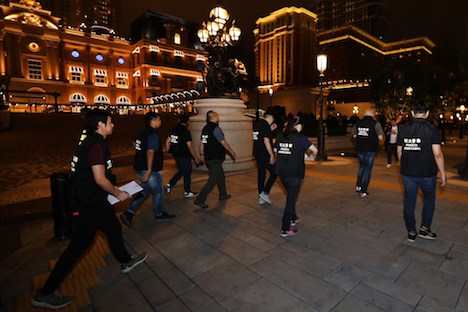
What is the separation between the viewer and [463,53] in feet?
33.9

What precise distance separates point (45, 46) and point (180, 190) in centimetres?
5137

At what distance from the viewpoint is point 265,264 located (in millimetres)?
3748

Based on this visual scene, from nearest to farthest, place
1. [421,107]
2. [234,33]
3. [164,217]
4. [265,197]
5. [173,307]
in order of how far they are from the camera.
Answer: [173,307], [421,107], [164,217], [265,197], [234,33]

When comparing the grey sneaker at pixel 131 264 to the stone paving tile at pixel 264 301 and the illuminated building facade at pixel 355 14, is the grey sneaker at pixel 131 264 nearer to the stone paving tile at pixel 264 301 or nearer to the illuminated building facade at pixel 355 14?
the stone paving tile at pixel 264 301

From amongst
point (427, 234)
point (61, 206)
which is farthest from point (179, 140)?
point (427, 234)

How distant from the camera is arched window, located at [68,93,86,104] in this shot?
47.8m

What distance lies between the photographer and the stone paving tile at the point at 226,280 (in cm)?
315

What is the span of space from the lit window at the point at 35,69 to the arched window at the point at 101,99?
8856 mm

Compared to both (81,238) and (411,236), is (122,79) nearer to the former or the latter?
(81,238)

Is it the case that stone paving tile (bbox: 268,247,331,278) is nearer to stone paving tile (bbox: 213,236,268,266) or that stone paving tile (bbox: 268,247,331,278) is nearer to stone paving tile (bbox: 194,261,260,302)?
stone paving tile (bbox: 213,236,268,266)

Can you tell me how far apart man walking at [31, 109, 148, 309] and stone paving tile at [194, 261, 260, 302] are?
4.66 feet

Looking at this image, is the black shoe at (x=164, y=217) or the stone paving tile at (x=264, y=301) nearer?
the stone paving tile at (x=264, y=301)

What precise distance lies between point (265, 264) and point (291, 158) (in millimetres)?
1663

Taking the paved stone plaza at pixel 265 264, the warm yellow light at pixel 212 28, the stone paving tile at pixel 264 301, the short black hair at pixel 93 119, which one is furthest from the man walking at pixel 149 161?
the warm yellow light at pixel 212 28
